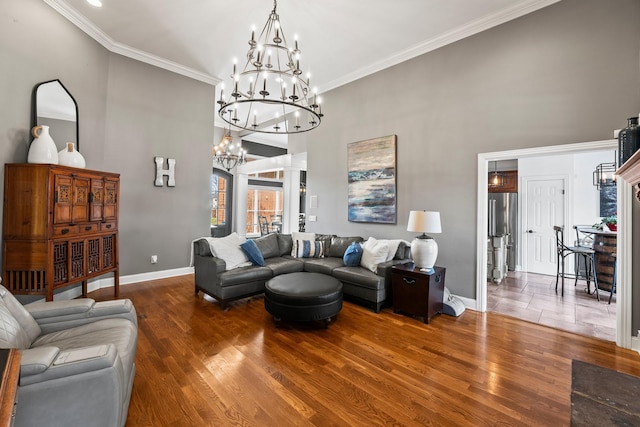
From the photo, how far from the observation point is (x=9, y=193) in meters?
3.03

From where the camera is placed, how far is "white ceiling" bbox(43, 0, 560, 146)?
11.3ft

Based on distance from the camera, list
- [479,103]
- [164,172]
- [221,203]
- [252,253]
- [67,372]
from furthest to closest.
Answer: [221,203] → [164,172] → [252,253] → [479,103] → [67,372]

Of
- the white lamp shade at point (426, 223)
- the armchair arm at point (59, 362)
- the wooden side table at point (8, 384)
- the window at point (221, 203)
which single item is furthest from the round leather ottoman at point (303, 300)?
the window at point (221, 203)

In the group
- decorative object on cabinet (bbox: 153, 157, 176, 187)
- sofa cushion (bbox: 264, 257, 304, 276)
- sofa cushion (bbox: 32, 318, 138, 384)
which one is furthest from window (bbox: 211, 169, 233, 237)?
sofa cushion (bbox: 32, 318, 138, 384)

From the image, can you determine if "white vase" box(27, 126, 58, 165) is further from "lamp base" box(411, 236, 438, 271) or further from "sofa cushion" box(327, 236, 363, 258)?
"lamp base" box(411, 236, 438, 271)

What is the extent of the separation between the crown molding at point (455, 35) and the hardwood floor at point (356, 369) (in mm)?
3741

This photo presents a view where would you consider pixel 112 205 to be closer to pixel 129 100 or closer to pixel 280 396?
pixel 129 100

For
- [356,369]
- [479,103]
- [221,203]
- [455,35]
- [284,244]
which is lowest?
[356,369]

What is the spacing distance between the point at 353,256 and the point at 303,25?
329 centimetres

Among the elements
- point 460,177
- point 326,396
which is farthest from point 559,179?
point 326,396

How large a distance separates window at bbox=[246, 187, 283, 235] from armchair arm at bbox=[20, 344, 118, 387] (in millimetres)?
8438

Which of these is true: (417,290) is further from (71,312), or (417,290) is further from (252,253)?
(71,312)

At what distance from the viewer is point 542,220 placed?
6109mm

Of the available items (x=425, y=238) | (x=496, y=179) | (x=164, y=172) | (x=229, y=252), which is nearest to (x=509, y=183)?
(x=496, y=179)
